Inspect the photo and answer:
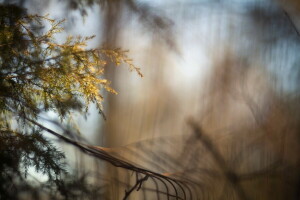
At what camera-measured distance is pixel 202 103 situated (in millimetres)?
1208

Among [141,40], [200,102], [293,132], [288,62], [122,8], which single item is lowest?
[293,132]

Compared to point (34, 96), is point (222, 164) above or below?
below

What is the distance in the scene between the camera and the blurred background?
3.90 ft

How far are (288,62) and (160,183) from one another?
0.72 m

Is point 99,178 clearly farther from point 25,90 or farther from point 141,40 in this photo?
point 141,40

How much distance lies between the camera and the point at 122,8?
126cm

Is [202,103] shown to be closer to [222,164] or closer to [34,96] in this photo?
[222,164]

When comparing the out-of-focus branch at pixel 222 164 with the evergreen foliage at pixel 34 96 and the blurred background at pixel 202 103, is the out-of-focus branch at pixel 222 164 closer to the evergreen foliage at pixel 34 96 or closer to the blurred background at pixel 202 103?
the blurred background at pixel 202 103

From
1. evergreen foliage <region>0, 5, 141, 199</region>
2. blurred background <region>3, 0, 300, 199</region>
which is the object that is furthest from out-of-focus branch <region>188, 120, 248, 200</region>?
evergreen foliage <region>0, 5, 141, 199</region>

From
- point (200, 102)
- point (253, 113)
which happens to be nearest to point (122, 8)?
point (200, 102)

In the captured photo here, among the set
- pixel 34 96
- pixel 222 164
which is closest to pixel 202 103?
pixel 222 164

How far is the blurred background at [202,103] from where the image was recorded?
119cm

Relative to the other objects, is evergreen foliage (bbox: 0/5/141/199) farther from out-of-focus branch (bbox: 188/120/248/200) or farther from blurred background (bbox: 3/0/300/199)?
out-of-focus branch (bbox: 188/120/248/200)

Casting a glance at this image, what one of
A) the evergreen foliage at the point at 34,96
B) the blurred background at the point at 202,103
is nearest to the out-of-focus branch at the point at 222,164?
the blurred background at the point at 202,103
